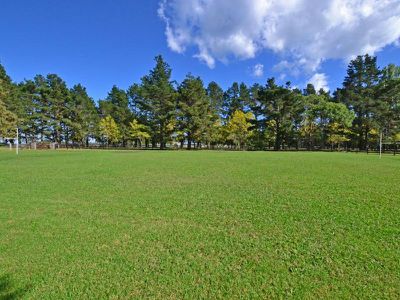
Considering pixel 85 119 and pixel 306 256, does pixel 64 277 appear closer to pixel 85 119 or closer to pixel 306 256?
pixel 306 256

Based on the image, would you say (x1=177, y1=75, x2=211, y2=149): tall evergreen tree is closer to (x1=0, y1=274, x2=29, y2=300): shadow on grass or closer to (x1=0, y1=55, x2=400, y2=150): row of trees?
(x1=0, y1=55, x2=400, y2=150): row of trees

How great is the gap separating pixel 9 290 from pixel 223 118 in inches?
2595

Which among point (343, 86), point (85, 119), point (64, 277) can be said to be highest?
point (343, 86)

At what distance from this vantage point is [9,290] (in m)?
3.27

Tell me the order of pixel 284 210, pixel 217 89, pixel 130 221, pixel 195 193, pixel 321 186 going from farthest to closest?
pixel 217 89 → pixel 321 186 → pixel 195 193 → pixel 284 210 → pixel 130 221

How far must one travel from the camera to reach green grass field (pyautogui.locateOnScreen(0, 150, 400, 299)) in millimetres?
3363

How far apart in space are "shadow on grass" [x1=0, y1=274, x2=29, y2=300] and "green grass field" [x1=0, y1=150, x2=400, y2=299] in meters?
0.02

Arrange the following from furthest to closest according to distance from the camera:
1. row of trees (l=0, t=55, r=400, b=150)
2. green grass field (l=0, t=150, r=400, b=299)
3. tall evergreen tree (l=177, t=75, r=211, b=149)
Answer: tall evergreen tree (l=177, t=75, r=211, b=149)
row of trees (l=0, t=55, r=400, b=150)
green grass field (l=0, t=150, r=400, b=299)

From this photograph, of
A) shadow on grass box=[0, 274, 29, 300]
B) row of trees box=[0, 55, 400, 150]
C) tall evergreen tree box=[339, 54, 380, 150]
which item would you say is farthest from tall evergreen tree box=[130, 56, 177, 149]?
shadow on grass box=[0, 274, 29, 300]

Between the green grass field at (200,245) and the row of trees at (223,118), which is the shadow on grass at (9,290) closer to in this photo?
the green grass field at (200,245)

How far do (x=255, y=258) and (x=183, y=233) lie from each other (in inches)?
62.6

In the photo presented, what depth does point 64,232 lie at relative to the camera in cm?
519

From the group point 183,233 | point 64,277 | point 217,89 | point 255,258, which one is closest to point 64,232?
point 64,277

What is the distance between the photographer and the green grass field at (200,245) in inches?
132
